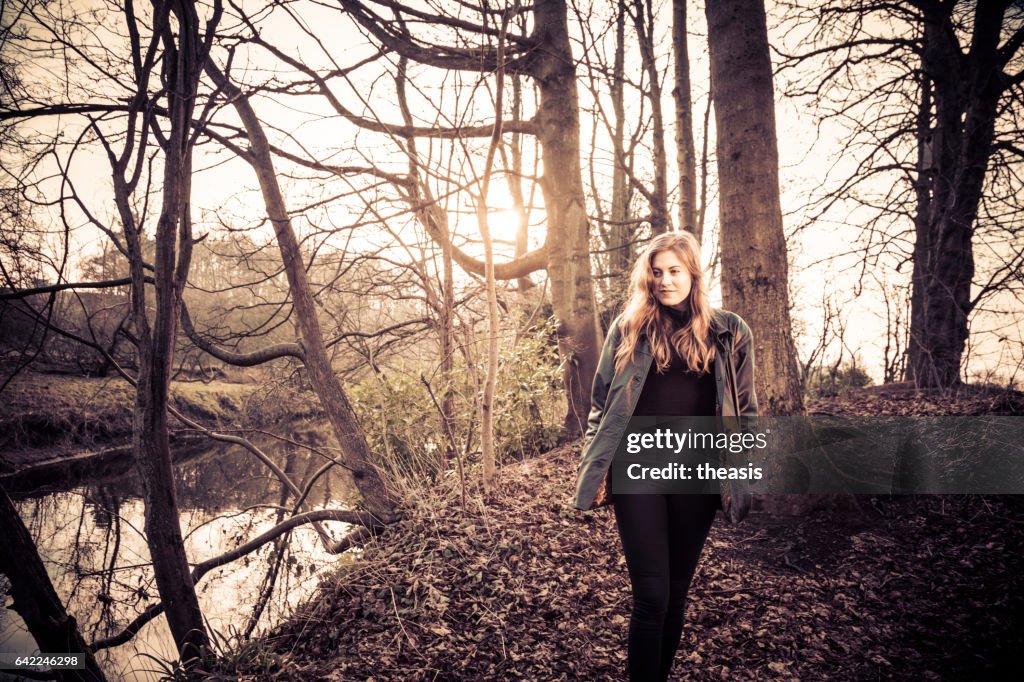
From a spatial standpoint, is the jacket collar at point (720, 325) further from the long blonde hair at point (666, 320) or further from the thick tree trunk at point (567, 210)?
the thick tree trunk at point (567, 210)

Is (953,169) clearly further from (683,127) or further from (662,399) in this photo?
(662,399)

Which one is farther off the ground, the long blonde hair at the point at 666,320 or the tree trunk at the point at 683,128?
the tree trunk at the point at 683,128

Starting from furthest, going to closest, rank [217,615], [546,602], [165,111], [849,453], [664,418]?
1. [217,615]
2. [849,453]
3. [165,111]
4. [546,602]
5. [664,418]

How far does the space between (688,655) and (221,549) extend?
6483mm

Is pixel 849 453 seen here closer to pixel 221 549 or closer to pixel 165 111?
pixel 165 111

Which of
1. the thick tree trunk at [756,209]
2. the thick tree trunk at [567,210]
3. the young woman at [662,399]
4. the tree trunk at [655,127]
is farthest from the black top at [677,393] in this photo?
the tree trunk at [655,127]

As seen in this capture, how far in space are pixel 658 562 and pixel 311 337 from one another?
334 cm

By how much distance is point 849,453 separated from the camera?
3.73 m

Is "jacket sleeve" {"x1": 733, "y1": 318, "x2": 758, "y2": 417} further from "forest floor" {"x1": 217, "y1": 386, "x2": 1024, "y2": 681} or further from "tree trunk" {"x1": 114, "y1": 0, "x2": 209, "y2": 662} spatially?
"tree trunk" {"x1": 114, "y1": 0, "x2": 209, "y2": 662}

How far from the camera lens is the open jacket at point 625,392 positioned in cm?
219

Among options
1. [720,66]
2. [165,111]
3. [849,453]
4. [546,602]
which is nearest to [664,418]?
[546,602]

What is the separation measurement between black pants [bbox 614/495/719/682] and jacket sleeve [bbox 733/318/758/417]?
47 cm

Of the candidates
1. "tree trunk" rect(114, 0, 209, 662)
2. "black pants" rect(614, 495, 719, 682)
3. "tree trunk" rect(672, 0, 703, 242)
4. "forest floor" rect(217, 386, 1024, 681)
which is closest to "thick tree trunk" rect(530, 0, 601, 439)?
"tree trunk" rect(672, 0, 703, 242)

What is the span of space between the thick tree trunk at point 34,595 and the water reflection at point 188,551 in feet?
1.04
